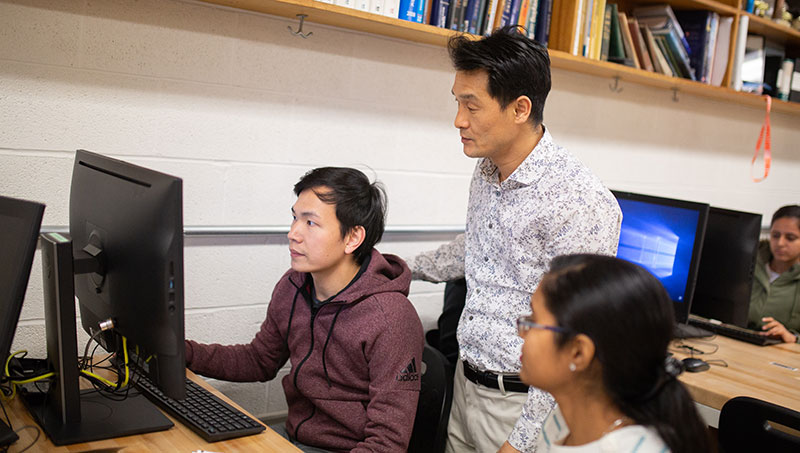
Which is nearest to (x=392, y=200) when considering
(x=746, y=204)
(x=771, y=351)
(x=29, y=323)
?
(x=29, y=323)

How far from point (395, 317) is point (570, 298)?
2.14ft

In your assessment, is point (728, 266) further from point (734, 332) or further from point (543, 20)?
point (543, 20)

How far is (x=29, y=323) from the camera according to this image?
2.04 m

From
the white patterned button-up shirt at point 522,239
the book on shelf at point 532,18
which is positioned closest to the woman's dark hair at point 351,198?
the white patterned button-up shirt at point 522,239

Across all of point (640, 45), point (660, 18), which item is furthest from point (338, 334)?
point (660, 18)

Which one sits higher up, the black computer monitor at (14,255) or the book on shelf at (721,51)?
the book on shelf at (721,51)

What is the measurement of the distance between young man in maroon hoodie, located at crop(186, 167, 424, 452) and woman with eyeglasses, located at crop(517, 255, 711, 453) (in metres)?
0.55

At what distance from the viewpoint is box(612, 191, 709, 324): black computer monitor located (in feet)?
7.81

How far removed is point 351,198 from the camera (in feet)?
6.04

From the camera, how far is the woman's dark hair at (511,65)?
5.54 ft

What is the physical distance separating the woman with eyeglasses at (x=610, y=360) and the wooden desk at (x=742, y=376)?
0.71 m

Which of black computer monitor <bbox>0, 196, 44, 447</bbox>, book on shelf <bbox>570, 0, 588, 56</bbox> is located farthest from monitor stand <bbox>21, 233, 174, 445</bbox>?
book on shelf <bbox>570, 0, 588, 56</bbox>

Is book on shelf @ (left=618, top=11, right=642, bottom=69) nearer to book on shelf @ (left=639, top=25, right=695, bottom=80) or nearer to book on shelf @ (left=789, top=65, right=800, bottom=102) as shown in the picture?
book on shelf @ (left=639, top=25, right=695, bottom=80)

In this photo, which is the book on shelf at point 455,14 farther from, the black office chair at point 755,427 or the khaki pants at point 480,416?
the black office chair at point 755,427
